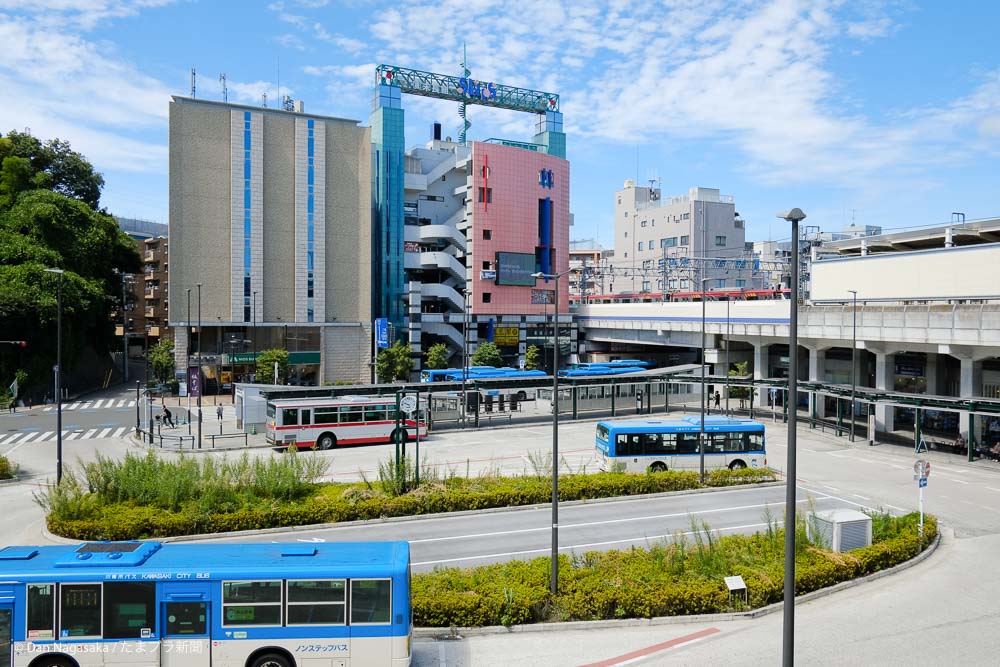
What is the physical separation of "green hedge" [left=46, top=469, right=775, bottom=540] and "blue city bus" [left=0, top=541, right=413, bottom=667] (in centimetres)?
875

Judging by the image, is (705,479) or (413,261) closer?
(705,479)

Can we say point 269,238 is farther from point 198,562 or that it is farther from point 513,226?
point 198,562

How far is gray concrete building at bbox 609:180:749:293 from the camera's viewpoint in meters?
109

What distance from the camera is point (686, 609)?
51.4ft

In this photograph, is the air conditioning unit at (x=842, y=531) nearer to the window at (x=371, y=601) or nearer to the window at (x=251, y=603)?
the window at (x=371, y=601)

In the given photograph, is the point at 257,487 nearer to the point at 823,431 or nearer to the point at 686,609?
the point at 686,609

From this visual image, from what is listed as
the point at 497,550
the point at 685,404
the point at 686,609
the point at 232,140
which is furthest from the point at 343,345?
the point at 686,609

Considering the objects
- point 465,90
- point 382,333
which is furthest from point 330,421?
point 465,90

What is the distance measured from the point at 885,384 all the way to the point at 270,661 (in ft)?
146

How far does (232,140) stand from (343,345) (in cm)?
1996

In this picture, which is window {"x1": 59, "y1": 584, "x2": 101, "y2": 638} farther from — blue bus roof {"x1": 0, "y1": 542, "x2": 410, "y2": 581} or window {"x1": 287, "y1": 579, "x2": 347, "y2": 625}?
window {"x1": 287, "y1": 579, "x2": 347, "y2": 625}

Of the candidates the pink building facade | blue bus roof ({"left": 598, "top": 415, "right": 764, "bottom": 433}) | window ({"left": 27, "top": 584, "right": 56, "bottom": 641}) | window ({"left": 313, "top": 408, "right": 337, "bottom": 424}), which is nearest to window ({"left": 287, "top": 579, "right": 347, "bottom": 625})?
window ({"left": 27, "top": 584, "right": 56, "bottom": 641})

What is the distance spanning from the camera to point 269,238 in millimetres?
65125

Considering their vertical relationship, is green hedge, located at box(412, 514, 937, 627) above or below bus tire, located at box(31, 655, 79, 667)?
below
